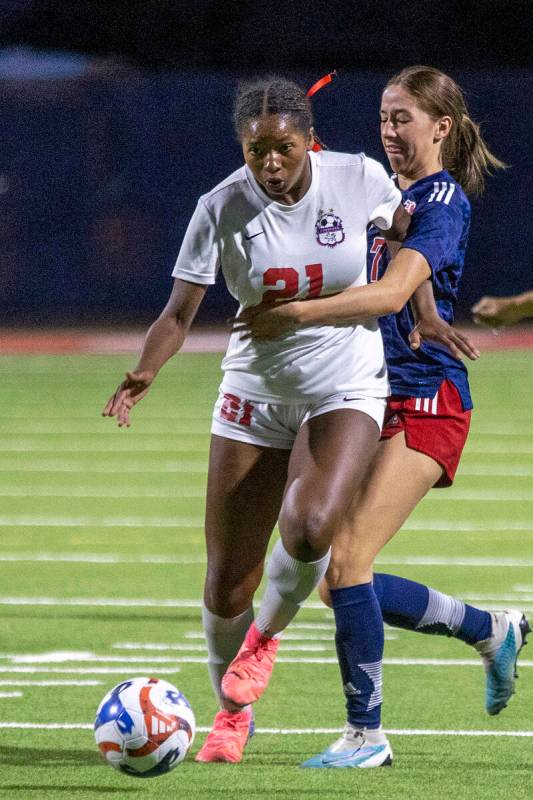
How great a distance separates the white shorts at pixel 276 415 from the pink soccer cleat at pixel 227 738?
896 millimetres

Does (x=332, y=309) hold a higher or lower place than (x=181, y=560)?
higher

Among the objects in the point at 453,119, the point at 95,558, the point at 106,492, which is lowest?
the point at 106,492

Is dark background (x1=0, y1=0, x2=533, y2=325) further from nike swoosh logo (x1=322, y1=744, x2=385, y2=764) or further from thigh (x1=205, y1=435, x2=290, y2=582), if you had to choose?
nike swoosh logo (x1=322, y1=744, x2=385, y2=764)

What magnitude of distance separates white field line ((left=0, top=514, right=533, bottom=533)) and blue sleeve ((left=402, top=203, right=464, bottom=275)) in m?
5.35

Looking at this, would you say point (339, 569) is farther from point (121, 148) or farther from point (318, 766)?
point (121, 148)

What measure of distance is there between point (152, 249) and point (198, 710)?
74.9 feet

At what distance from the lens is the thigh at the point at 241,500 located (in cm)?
518

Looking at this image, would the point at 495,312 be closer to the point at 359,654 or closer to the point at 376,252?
the point at 376,252

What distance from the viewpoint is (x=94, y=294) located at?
28.4 meters

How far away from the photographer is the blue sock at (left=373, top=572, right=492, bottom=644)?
5602 mm

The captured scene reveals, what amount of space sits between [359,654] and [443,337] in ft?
3.36

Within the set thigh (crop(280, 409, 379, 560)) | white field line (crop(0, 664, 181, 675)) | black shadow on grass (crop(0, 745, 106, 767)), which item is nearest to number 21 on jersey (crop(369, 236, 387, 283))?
thigh (crop(280, 409, 379, 560))

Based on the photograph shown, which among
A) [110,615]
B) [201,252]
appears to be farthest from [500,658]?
[110,615]

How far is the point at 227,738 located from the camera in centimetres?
522
